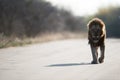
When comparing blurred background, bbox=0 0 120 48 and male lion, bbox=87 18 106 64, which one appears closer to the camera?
male lion, bbox=87 18 106 64

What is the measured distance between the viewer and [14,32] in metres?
43.2

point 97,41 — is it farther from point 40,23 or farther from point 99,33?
point 40,23

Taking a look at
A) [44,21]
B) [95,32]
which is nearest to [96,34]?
[95,32]

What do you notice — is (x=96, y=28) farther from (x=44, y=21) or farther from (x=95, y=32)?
(x=44, y=21)

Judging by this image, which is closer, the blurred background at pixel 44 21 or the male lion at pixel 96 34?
the male lion at pixel 96 34

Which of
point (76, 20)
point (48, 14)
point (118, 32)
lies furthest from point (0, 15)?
point (76, 20)

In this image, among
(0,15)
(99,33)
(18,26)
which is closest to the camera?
(99,33)

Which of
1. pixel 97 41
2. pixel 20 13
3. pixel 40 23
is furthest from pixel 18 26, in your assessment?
pixel 97 41

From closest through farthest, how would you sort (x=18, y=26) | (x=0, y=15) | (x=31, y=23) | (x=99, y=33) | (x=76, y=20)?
(x=99, y=33) → (x=0, y=15) → (x=18, y=26) → (x=31, y=23) → (x=76, y=20)

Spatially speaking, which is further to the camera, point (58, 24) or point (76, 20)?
point (76, 20)

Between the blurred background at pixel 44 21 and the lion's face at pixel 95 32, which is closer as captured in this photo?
the lion's face at pixel 95 32

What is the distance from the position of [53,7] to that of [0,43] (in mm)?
24913

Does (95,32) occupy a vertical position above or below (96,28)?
below

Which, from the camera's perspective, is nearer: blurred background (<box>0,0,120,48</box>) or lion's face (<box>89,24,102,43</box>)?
lion's face (<box>89,24,102,43</box>)
